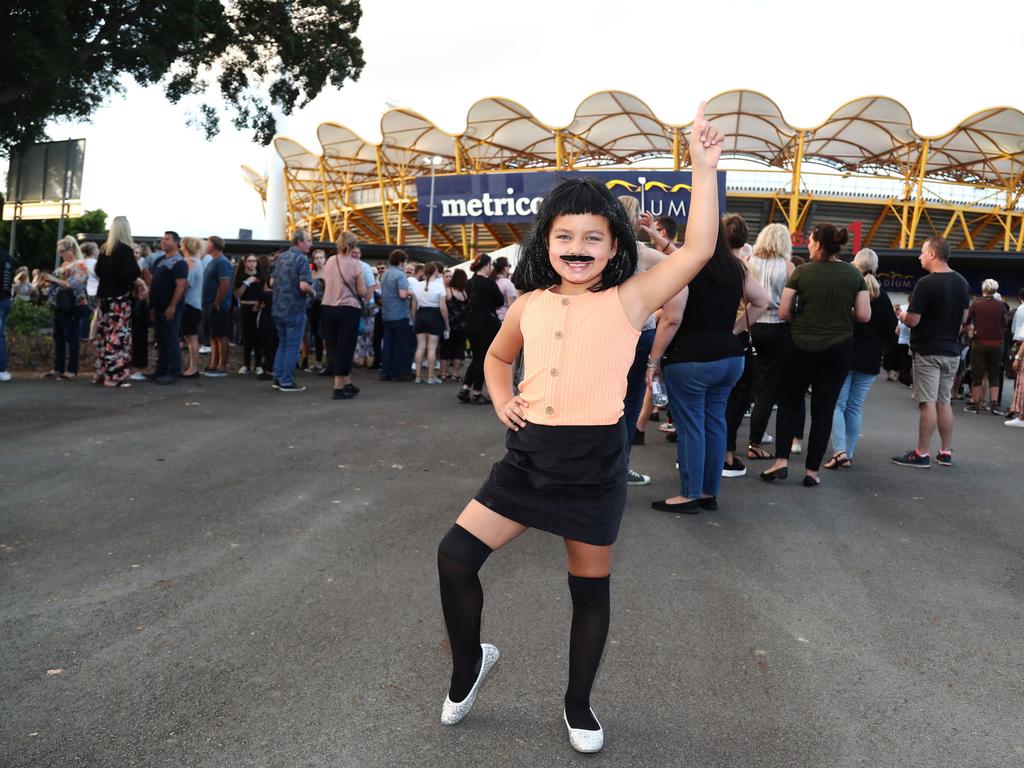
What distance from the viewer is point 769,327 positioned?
22.6 ft

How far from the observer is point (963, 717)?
8.96 ft

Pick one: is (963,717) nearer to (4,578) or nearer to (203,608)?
(203,608)

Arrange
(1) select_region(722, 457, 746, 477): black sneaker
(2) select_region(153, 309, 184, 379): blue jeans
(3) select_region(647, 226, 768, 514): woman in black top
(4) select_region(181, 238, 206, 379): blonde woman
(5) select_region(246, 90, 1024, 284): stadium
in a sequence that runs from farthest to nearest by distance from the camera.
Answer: (5) select_region(246, 90, 1024, 284): stadium < (4) select_region(181, 238, 206, 379): blonde woman < (2) select_region(153, 309, 184, 379): blue jeans < (1) select_region(722, 457, 746, 477): black sneaker < (3) select_region(647, 226, 768, 514): woman in black top

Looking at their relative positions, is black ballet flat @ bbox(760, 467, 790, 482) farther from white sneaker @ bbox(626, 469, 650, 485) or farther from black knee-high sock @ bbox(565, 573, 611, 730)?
black knee-high sock @ bbox(565, 573, 611, 730)

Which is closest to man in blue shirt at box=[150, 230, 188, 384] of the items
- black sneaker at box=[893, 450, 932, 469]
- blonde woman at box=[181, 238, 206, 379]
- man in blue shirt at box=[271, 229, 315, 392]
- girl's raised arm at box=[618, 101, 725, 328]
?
blonde woman at box=[181, 238, 206, 379]

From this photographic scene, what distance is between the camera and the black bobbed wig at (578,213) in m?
2.35

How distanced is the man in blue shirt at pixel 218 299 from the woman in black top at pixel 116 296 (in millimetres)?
1515

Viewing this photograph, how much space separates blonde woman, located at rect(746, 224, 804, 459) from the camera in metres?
6.70

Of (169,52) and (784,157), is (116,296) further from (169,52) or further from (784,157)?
(784,157)

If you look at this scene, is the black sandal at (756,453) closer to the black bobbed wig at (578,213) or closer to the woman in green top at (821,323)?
the woman in green top at (821,323)

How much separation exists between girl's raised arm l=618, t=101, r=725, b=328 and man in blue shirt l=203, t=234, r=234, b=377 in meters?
9.83

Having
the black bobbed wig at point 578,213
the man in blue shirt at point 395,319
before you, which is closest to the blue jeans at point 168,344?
the man in blue shirt at point 395,319

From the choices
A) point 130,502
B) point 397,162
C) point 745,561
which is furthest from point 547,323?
point 397,162

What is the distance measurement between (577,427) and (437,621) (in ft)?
4.54
